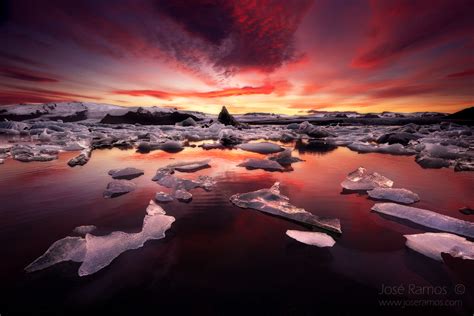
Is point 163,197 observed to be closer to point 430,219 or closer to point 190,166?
point 190,166

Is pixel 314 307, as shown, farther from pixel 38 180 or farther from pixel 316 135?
pixel 316 135

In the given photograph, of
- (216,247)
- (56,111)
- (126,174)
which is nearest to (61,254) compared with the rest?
(216,247)

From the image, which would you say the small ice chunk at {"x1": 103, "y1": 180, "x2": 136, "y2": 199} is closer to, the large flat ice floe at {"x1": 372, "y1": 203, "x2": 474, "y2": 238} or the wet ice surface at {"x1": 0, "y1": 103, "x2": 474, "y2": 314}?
the wet ice surface at {"x1": 0, "y1": 103, "x2": 474, "y2": 314}

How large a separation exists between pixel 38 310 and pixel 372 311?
4.29 ft

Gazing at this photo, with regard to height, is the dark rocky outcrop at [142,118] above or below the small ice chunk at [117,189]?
below

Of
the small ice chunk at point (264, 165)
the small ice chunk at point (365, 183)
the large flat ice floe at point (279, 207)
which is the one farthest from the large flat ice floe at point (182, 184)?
the small ice chunk at point (365, 183)

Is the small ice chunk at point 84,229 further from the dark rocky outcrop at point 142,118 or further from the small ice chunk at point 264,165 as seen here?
the dark rocky outcrop at point 142,118

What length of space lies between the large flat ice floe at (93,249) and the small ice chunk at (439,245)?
1.50 meters

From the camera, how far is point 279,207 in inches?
71.4

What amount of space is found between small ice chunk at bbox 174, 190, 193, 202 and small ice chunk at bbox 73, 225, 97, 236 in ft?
2.41

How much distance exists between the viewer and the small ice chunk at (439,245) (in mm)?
1210

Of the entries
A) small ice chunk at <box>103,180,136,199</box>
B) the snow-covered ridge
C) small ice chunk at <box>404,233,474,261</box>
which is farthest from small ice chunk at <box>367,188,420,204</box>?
the snow-covered ridge

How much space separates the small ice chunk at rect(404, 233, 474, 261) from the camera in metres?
1.21

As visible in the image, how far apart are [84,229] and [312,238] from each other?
149 cm
